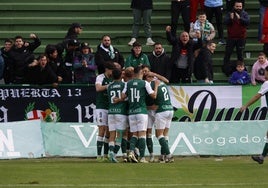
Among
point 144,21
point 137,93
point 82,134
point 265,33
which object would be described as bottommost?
point 82,134

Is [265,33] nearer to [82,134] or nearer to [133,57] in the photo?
[133,57]

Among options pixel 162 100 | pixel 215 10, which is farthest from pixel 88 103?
pixel 215 10

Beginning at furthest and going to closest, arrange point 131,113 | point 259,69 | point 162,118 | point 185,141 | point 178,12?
point 178,12, point 259,69, point 185,141, point 162,118, point 131,113

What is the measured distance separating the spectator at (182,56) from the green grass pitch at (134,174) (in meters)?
3.53

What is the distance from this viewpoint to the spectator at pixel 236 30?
26344 mm

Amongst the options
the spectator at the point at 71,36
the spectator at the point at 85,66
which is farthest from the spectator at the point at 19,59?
the spectator at the point at 85,66

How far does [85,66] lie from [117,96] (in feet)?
9.94

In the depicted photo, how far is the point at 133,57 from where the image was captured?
24125 mm

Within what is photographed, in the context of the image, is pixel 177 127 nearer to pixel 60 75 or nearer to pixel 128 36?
pixel 60 75

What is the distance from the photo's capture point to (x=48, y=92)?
2456 cm

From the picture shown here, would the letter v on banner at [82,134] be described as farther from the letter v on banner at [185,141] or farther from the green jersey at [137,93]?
the green jersey at [137,93]

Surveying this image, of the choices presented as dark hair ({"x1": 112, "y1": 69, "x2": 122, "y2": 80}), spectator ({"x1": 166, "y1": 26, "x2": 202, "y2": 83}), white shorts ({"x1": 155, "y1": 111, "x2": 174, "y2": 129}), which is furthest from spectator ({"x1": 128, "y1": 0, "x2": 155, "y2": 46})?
dark hair ({"x1": 112, "y1": 69, "x2": 122, "y2": 80})

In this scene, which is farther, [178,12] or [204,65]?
[178,12]

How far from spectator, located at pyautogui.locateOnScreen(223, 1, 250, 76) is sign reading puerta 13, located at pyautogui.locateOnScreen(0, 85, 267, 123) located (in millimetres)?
1844
